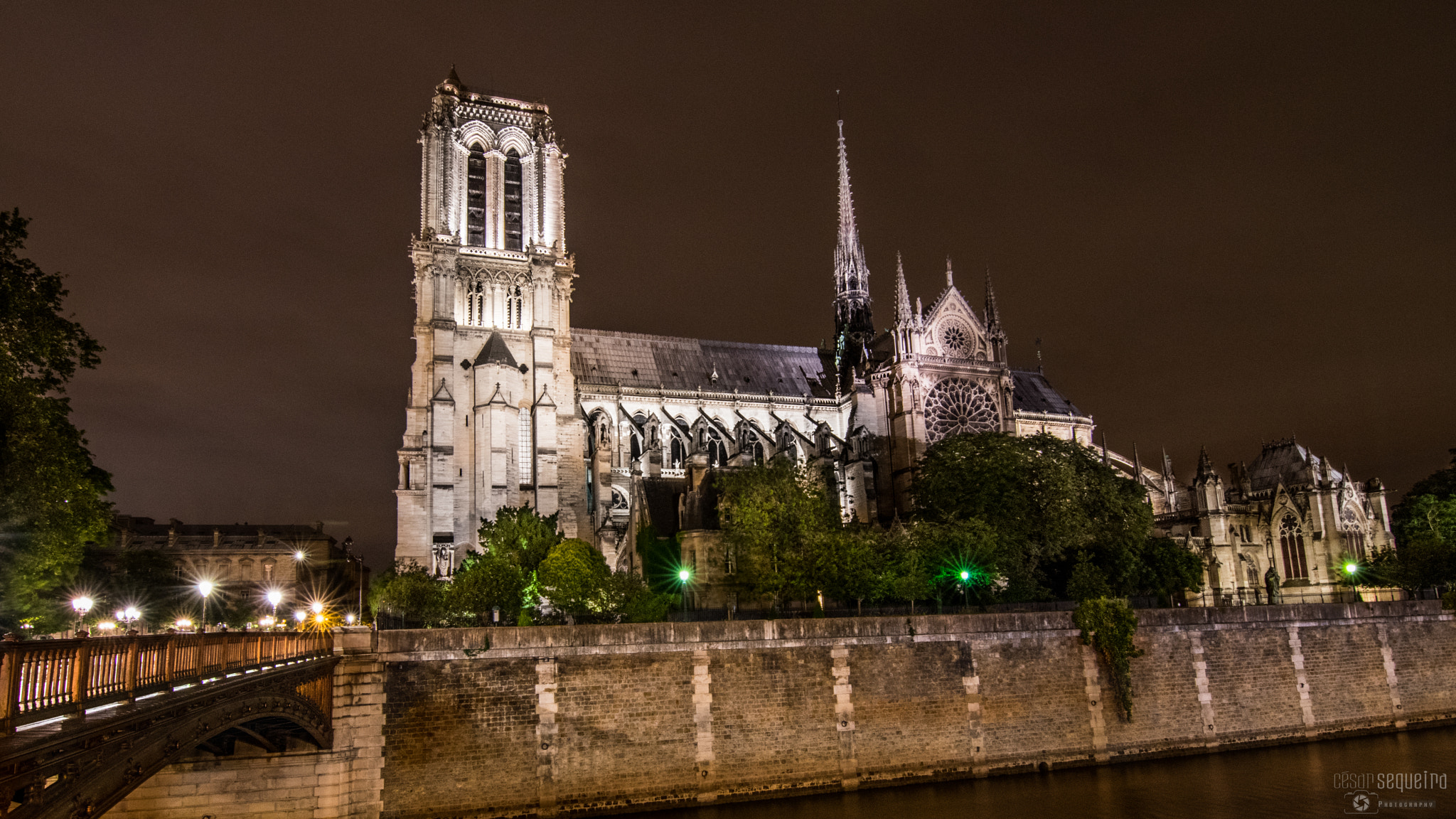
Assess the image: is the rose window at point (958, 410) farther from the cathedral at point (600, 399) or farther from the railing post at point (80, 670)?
the railing post at point (80, 670)

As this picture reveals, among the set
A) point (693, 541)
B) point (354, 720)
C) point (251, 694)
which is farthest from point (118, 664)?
point (693, 541)

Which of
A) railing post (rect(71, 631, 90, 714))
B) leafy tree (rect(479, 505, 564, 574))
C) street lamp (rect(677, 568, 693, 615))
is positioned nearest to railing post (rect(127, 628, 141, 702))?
railing post (rect(71, 631, 90, 714))

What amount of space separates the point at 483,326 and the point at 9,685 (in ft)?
142

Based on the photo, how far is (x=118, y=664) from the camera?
10.8 m

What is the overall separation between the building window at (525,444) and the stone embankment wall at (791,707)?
23.8 meters

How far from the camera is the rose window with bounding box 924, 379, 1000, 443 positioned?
56.9m

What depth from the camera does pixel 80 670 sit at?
30.6 ft

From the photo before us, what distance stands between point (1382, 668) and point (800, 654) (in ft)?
73.5

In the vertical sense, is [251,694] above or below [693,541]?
below

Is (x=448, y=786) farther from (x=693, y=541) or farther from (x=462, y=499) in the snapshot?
(x=462, y=499)

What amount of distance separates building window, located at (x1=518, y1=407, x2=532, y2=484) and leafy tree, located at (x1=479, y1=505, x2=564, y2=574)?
25.2 feet

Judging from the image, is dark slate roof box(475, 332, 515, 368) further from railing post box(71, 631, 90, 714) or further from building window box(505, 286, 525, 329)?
railing post box(71, 631, 90, 714)

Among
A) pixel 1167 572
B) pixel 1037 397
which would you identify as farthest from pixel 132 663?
pixel 1037 397

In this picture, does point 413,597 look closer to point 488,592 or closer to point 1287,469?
point 488,592
